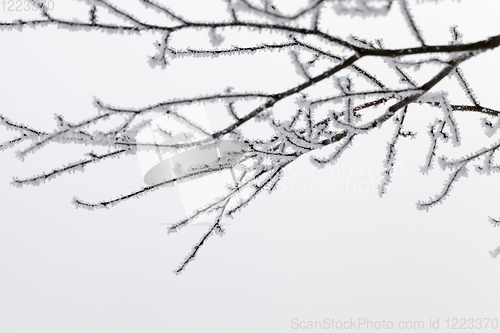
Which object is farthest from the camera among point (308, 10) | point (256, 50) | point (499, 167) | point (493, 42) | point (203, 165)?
point (499, 167)

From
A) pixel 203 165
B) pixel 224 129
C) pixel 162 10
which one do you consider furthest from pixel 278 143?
pixel 162 10

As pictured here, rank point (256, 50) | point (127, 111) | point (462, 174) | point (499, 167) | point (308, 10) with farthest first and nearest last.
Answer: point (499, 167)
point (462, 174)
point (256, 50)
point (127, 111)
point (308, 10)

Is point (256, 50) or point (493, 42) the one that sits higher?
point (256, 50)

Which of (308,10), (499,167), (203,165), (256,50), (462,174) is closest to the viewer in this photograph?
(308,10)

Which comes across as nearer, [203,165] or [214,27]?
[214,27]

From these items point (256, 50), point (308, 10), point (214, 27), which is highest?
point (256, 50)

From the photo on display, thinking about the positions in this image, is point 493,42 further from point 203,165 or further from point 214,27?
point 203,165

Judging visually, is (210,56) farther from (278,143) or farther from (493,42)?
(493,42)

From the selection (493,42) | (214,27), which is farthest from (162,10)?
(493,42)

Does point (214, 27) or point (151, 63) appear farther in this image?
point (151, 63)
